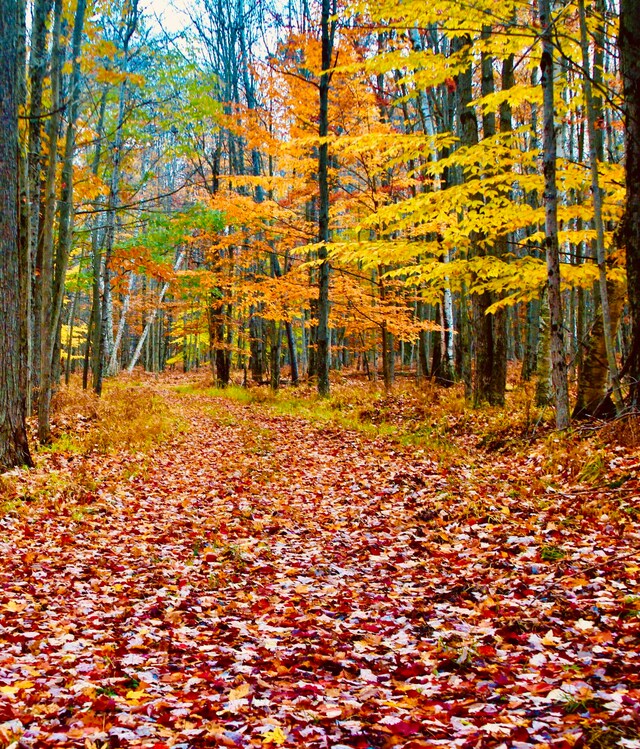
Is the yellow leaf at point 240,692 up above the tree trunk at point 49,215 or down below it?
below

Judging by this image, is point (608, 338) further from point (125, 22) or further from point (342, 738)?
point (125, 22)

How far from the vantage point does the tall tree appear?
7.40m

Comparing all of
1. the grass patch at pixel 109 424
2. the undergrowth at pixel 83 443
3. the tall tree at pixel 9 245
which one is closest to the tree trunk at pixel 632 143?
the undergrowth at pixel 83 443

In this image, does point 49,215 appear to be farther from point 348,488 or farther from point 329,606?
point 329,606

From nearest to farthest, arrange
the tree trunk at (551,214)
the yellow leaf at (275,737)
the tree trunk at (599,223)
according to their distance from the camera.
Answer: the yellow leaf at (275,737) < the tree trunk at (599,223) < the tree trunk at (551,214)

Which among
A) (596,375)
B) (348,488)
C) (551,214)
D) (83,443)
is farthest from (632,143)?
(83,443)

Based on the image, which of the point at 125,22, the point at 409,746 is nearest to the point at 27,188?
the point at 125,22

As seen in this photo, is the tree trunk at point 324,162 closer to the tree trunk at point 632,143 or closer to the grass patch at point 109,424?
the grass patch at point 109,424

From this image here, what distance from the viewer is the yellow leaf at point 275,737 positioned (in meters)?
2.80

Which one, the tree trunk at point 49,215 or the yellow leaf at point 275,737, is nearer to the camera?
the yellow leaf at point 275,737

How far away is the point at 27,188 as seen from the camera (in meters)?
10.4

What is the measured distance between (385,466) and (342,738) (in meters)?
6.44

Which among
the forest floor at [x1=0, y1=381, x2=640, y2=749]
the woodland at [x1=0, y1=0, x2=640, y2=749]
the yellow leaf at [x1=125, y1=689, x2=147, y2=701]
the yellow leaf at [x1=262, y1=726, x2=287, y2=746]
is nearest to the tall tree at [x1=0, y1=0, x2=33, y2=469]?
the woodland at [x1=0, y1=0, x2=640, y2=749]

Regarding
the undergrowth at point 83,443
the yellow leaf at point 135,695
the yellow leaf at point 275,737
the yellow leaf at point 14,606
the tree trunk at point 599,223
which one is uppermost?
the tree trunk at point 599,223
